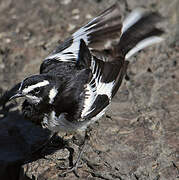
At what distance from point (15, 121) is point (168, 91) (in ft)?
6.47

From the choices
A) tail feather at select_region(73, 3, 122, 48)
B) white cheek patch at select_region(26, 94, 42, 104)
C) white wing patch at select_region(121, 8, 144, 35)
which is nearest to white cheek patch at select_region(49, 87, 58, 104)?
white cheek patch at select_region(26, 94, 42, 104)

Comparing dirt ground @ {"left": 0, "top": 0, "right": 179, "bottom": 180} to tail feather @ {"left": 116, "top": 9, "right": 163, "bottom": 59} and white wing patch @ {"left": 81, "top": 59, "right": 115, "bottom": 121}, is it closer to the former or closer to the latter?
white wing patch @ {"left": 81, "top": 59, "right": 115, "bottom": 121}

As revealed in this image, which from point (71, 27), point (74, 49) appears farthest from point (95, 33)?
point (71, 27)

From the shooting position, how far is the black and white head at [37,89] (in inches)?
176

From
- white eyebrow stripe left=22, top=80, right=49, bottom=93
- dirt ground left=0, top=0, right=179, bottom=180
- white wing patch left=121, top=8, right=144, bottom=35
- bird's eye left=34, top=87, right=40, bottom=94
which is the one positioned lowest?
dirt ground left=0, top=0, right=179, bottom=180

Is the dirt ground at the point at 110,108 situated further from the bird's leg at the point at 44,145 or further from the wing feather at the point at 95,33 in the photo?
the wing feather at the point at 95,33

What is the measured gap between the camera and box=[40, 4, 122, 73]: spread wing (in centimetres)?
523

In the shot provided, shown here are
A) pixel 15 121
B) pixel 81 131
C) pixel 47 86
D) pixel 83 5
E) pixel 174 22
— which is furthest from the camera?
pixel 83 5

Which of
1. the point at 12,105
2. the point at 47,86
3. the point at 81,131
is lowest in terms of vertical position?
the point at 81,131

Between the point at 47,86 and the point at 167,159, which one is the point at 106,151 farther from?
the point at 47,86

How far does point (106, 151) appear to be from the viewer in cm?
489

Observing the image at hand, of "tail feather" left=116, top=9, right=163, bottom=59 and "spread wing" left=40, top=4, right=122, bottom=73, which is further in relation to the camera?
"tail feather" left=116, top=9, right=163, bottom=59

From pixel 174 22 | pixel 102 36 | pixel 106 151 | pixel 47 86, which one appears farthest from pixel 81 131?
pixel 174 22

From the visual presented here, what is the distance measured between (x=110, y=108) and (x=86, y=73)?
75cm
